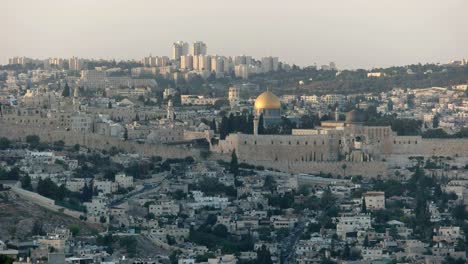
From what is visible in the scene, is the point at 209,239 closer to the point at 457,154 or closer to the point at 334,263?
the point at 334,263

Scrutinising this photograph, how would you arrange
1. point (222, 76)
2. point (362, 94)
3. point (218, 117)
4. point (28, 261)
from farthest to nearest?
point (222, 76)
point (362, 94)
point (218, 117)
point (28, 261)

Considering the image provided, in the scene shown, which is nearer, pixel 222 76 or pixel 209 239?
pixel 209 239

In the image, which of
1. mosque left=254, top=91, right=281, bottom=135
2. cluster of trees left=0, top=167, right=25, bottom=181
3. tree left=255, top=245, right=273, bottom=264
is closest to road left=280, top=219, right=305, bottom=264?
tree left=255, top=245, right=273, bottom=264

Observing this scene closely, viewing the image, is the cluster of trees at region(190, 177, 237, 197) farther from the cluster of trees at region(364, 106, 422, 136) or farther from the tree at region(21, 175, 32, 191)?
the cluster of trees at region(364, 106, 422, 136)

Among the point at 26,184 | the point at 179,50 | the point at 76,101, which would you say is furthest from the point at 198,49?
the point at 26,184

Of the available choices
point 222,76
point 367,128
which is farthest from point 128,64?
point 367,128

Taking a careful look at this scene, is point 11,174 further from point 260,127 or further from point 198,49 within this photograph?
point 198,49

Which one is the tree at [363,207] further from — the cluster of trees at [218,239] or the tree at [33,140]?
the tree at [33,140]
